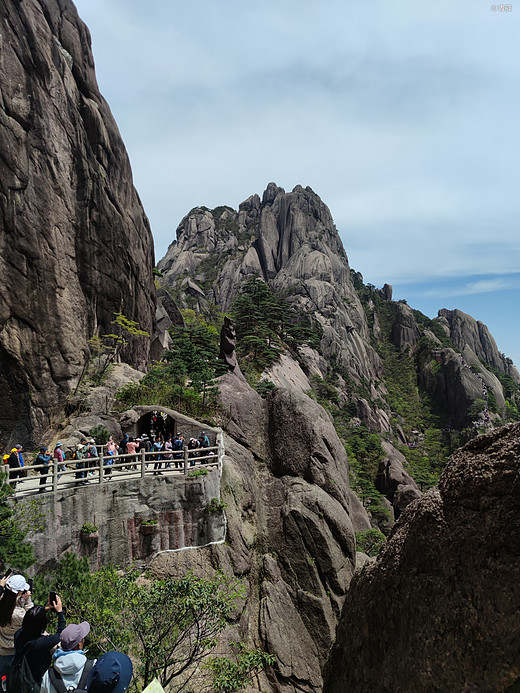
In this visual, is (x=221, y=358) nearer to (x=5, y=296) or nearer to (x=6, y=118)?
(x=5, y=296)

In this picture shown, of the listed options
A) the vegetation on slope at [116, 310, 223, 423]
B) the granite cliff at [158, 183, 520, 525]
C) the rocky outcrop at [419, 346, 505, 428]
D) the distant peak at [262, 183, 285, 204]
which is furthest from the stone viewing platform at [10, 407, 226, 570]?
the distant peak at [262, 183, 285, 204]

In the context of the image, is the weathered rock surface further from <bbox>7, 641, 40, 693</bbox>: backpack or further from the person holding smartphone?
<bbox>7, 641, 40, 693</bbox>: backpack

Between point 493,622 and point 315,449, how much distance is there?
18.9 meters

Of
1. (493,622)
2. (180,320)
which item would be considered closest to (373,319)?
(180,320)

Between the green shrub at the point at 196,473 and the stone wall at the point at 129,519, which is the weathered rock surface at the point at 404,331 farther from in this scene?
the stone wall at the point at 129,519

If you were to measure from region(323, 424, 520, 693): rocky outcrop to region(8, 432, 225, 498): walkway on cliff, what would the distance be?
1081cm

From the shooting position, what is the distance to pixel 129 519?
52.6 ft

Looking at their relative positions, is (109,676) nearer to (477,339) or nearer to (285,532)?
(285,532)

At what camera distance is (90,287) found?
2716cm

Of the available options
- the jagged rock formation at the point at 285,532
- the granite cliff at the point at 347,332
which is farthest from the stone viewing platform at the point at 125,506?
the granite cliff at the point at 347,332

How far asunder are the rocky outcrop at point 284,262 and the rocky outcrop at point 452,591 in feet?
217

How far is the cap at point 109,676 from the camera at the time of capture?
428cm

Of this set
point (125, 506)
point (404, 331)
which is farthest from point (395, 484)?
point (404, 331)

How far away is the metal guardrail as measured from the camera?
14.1m
